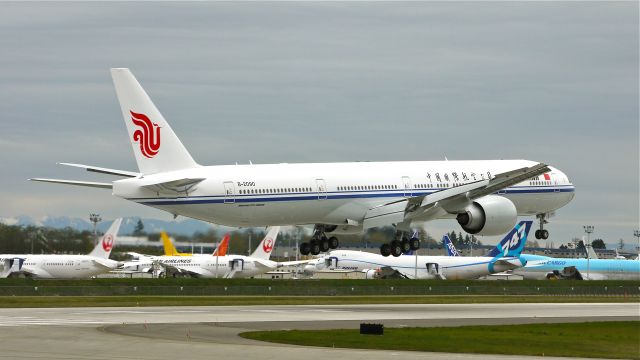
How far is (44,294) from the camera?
93438 millimetres

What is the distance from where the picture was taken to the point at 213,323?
5597 cm

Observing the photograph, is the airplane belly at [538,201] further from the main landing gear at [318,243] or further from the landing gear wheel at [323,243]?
the landing gear wheel at [323,243]

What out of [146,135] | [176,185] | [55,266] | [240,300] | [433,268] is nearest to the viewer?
[176,185]

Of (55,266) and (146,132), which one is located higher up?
(146,132)

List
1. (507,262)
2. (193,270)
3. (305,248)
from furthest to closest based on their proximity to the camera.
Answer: (193,270)
(507,262)
(305,248)

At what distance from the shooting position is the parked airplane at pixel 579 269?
14250 cm

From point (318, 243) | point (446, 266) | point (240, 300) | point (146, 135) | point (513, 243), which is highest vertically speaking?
point (146, 135)

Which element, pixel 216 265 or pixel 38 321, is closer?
pixel 38 321

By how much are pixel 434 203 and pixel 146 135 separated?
18830 mm

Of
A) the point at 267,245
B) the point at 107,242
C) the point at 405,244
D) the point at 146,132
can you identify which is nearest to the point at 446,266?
the point at 267,245

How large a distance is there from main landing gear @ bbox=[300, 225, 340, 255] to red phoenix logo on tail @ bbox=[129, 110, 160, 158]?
46.3 ft

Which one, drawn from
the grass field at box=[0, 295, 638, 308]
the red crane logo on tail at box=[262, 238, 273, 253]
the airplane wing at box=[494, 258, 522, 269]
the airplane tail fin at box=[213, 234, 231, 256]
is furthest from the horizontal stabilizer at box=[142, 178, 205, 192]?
the red crane logo on tail at box=[262, 238, 273, 253]

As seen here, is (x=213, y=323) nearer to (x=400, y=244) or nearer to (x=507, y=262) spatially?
(x=400, y=244)

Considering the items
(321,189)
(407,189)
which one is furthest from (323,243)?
(321,189)
